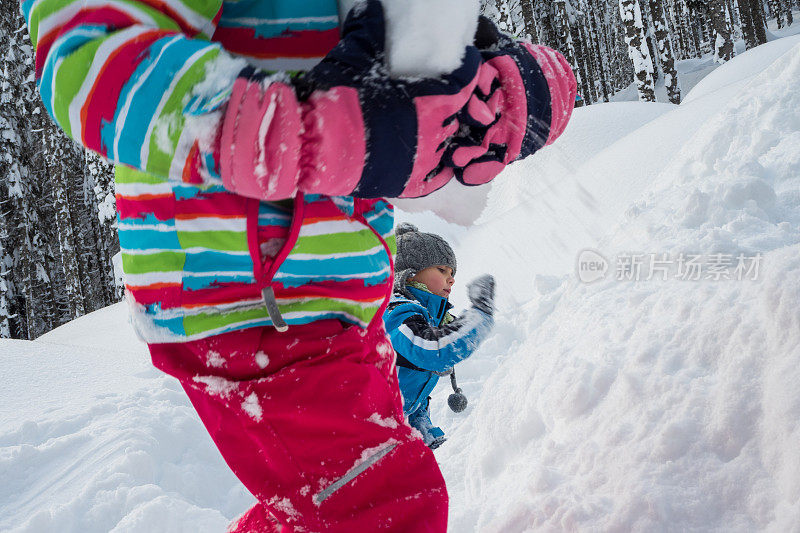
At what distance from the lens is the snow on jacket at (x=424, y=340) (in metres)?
2.70

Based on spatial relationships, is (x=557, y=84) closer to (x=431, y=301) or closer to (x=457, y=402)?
(x=431, y=301)

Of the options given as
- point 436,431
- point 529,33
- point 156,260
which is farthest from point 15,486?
point 529,33

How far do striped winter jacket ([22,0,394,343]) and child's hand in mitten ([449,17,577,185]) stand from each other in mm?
257

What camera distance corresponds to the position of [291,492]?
3.29ft

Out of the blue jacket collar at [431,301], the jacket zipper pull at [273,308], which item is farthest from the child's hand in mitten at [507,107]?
the blue jacket collar at [431,301]

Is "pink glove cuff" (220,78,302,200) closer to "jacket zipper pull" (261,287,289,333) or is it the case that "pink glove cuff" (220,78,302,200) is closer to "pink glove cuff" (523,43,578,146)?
"jacket zipper pull" (261,287,289,333)

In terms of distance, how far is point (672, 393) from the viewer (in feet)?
5.16

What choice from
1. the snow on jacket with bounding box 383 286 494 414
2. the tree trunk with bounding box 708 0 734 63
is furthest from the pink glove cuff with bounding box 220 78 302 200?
the tree trunk with bounding box 708 0 734 63

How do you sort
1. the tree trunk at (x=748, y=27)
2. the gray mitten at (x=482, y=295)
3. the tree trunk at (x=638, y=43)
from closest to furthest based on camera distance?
1. the gray mitten at (x=482, y=295)
2. the tree trunk at (x=638, y=43)
3. the tree trunk at (x=748, y=27)

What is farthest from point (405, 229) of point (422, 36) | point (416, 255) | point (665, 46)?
point (665, 46)

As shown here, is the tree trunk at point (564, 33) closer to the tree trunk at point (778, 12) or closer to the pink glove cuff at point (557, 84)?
the tree trunk at point (778, 12)

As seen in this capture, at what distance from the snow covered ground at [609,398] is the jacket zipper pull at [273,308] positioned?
0.41m

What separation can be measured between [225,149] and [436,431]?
2553 millimetres

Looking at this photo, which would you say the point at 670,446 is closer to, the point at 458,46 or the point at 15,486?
the point at 458,46
